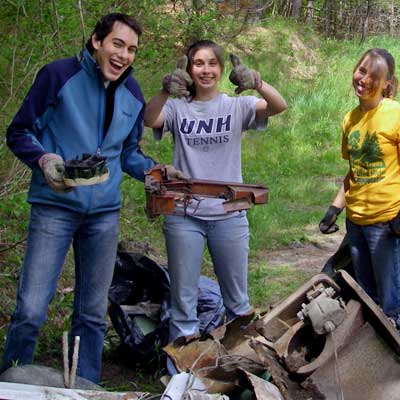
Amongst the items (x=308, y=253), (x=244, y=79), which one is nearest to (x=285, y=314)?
(x=244, y=79)

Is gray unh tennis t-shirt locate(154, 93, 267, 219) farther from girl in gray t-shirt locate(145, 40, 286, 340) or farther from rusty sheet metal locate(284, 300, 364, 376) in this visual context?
rusty sheet metal locate(284, 300, 364, 376)

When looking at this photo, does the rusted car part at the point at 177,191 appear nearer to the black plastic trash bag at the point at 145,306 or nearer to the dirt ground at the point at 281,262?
the black plastic trash bag at the point at 145,306

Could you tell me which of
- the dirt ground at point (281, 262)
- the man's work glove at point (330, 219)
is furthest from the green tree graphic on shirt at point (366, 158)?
the dirt ground at point (281, 262)

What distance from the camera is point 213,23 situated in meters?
8.66

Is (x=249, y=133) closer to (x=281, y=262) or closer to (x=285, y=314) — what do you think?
(x=281, y=262)

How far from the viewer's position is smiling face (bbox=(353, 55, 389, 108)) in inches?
168

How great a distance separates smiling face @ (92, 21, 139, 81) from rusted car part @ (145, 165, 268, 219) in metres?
0.54

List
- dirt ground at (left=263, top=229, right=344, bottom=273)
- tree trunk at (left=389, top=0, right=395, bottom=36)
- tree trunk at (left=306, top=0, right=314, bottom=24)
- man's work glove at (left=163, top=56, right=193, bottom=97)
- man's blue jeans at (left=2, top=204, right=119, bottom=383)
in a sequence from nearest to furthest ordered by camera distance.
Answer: man's blue jeans at (left=2, top=204, right=119, bottom=383) < man's work glove at (left=163, top=56, right=193, bottom=97) < dirt ground at (left=263, top=229, right=344, bottom=273) < tree trunk at (left=306, top=0, right=314, bottom=24) < tree trunk at (left=389, top=0, right=395, bottom=36)

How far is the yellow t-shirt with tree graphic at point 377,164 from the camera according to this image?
4.27 meters

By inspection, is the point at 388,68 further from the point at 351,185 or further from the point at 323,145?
the point at 323,145

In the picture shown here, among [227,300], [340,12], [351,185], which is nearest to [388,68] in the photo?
[351,185]

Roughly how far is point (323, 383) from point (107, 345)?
1924mm

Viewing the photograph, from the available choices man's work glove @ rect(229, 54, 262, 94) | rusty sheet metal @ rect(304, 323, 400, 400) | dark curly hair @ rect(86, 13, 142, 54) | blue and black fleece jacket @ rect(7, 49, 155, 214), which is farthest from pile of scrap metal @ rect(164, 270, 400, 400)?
dark curly hair @ rect(86, 13, 142, 54)

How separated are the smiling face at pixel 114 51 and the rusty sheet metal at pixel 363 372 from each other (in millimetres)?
1633
